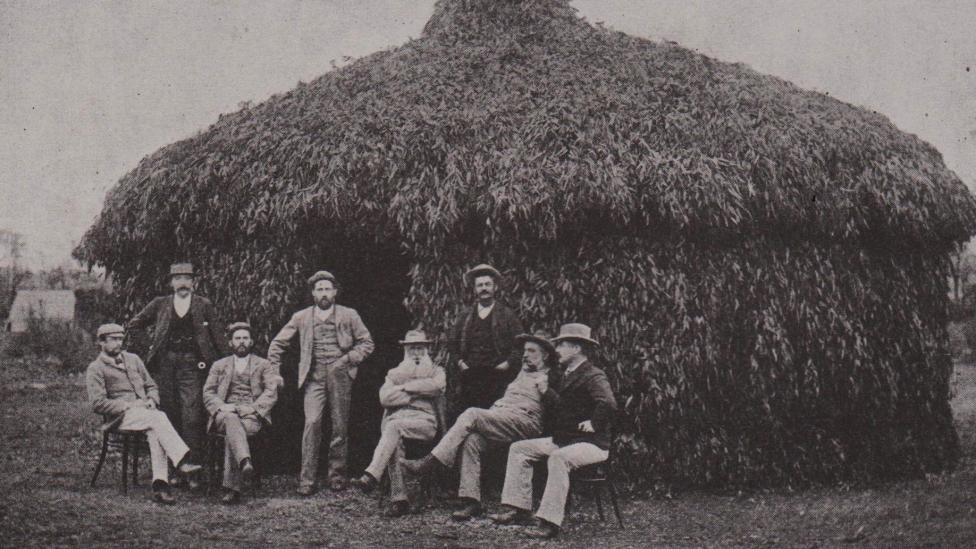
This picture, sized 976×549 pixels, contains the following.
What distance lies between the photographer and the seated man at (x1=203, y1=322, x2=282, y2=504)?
25.4 feet

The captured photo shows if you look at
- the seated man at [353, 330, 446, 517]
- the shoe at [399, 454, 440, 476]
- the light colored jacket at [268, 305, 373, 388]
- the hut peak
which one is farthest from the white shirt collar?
the hut peak

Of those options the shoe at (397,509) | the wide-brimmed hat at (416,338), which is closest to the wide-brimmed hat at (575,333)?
the wide-brimmed hat at (416,338)

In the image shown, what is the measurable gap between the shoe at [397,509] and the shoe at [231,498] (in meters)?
1.29

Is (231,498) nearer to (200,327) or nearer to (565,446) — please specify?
(200,327)

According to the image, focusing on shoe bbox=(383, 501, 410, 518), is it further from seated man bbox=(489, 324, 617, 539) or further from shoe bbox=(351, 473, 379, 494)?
seated man bbox=(489, 324, 617, 539)

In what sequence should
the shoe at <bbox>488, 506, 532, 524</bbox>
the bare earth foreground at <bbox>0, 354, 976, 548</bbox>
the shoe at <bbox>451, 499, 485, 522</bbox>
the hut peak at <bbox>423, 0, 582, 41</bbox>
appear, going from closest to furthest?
the bare earth foreground at <bbox>0, 354, 976, 548</bbox> < the shoe at <bbox>488, 506, 532, 524</bbox> < the shoe at <bbox>451, 499, 485, 522</bbox> < the hut peak at <bbox>423, 0, 582, 41</bbox>

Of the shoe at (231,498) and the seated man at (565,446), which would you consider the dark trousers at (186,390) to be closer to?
the shoe at (231,498)

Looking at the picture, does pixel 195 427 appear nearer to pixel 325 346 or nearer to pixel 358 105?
pixel 325 346

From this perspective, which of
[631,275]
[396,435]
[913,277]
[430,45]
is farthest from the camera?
[430,45]

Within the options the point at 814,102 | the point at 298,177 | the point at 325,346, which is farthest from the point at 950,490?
the point at 298,177

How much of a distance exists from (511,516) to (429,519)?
66 cm

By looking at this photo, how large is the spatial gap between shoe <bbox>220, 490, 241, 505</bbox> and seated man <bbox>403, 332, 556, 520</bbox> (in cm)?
149

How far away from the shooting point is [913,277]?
913 centimetres

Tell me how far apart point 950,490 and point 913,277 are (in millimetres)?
2099
